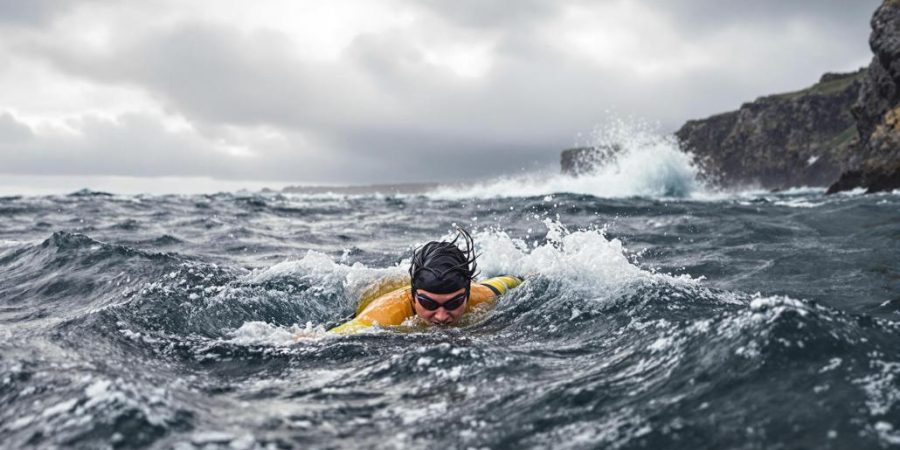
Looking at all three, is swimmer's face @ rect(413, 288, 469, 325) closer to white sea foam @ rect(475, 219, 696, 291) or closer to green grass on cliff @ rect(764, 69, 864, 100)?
white sea foam @ rect(475, 219, 696, 291)

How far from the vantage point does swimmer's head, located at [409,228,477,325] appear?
22.5ft

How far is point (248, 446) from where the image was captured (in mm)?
3219

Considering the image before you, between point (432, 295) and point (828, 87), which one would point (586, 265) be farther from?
point (828, 87)

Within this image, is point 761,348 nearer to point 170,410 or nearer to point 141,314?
point 170,410

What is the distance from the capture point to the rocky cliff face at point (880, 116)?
3111 centimetres

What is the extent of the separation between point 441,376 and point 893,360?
2.78 m

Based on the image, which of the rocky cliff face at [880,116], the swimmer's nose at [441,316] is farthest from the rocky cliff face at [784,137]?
the swimmer's nose at [441,316]

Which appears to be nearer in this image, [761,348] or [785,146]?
[761,348]

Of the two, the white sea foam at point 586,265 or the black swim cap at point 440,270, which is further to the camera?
the white sea foam at point 586,265

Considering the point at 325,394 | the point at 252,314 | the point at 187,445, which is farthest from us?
the point at 252,314

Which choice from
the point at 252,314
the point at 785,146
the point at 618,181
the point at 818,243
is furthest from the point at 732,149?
the point at 252,314

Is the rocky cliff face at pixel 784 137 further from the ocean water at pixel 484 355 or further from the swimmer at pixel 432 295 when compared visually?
the swimmer at pixel 432 295

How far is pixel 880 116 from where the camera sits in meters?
34.5

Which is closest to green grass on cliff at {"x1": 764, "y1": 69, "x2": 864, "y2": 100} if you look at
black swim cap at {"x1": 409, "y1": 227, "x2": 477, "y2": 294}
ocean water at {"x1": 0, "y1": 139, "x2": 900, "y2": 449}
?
ocean water at {"x1": 0, "y1": 139, "x2": 900, "y2": 449}
